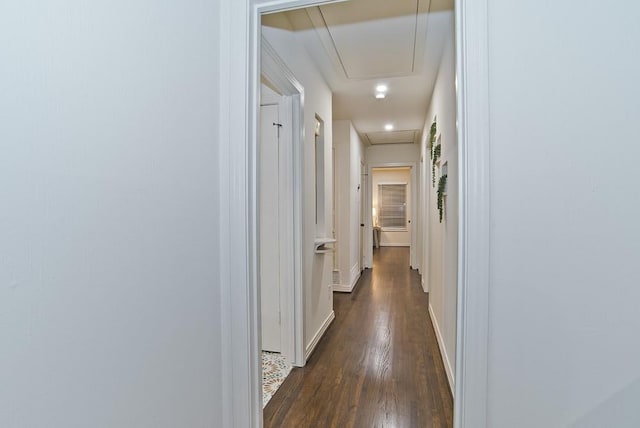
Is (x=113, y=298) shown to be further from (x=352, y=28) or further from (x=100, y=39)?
(x=352, y=28)

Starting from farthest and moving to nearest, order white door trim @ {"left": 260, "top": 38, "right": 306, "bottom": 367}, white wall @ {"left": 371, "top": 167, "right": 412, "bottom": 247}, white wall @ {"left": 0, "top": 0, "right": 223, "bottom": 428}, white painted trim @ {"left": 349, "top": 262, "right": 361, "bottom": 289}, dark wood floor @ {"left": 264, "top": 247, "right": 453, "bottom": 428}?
white wall @ {"left": 371, "top": 167, "right": 412, "bottom": 247}, white painted trim @ {"left": 349, "top": 262, "right": 361, "bottom": 289}, white door trim @ {"left": 260, "top": 38, "right": 306, "bottom": 367}, dark wood floor @ {"left": 264, "top": 247, "right": 453, "bottom": 428}, white wall @ {"left": 0, "top": 0, "right": 223, "bottom": 428}

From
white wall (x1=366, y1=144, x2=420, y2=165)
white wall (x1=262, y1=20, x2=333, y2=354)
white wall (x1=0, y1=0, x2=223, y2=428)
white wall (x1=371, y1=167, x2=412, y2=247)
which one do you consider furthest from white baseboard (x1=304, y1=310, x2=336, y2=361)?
white wall (x1=371, y1=167, x2=412, y2=247)

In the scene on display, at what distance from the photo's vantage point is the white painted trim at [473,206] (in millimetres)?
1110

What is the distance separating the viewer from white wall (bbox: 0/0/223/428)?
0.64 m

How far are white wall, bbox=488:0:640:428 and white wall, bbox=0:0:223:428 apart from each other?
3.49ft

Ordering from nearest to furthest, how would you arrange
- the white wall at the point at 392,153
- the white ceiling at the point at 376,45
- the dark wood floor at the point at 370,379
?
1. the dark wood floor at the point at 370,379
2. the white ceiling at the point at 376,45
3. the white wall at the point at 392,153

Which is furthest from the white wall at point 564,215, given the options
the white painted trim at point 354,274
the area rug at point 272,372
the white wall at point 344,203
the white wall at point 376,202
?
the white wall at point 376,202

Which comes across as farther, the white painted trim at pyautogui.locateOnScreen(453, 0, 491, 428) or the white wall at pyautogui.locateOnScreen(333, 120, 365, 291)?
the white wall at pyautogui.locateOnScreen(333, 120, 365, 291)

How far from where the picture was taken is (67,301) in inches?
28.8

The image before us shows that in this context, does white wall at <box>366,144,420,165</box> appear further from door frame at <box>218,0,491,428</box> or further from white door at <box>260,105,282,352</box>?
door frame at <box>218,0,491,428</box>

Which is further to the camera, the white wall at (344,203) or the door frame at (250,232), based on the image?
the white wall at (344,203)

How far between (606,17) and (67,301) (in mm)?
1690

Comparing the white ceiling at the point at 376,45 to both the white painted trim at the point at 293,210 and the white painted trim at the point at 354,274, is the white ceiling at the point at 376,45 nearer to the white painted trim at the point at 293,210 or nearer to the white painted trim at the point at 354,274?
the white painted trim at the point at 293,210

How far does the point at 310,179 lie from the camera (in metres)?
2.83
